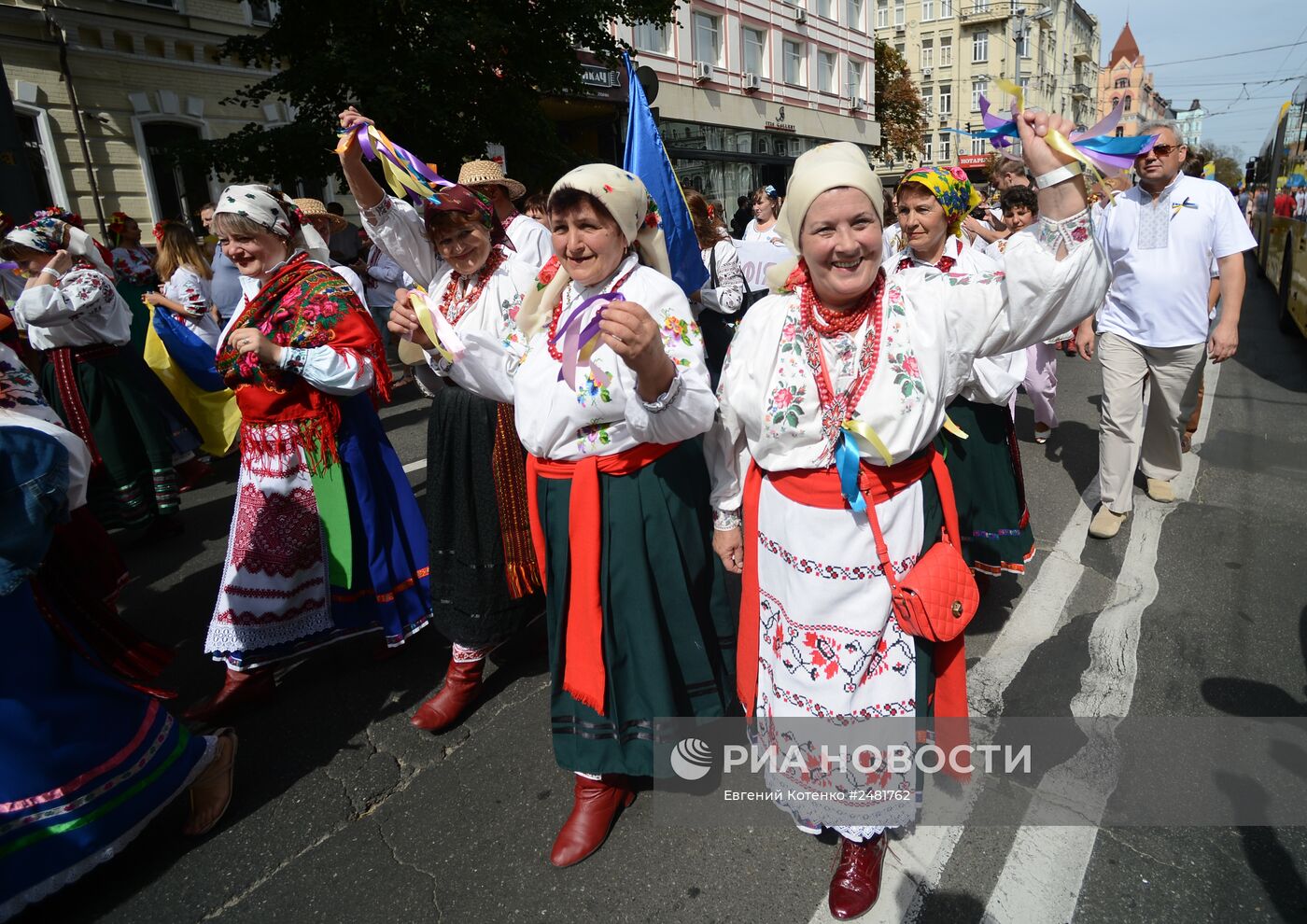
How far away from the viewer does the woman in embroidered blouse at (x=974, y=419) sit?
3129 millimetres

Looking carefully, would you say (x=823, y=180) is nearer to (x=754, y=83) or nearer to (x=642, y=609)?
(x=642, y=609)

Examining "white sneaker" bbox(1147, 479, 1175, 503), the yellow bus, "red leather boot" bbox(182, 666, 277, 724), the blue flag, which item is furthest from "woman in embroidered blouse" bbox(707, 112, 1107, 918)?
the yellow bus

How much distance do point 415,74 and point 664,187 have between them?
6622mm

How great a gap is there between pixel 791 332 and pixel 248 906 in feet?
7.09

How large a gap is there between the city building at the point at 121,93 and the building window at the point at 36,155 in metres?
0.01

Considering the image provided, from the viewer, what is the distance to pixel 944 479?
2.04 m

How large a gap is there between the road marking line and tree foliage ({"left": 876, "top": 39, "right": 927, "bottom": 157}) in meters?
38.0

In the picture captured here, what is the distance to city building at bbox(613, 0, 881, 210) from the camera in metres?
23.0

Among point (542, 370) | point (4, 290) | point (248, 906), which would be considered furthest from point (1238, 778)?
point (4, 290)

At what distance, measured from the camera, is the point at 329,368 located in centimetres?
279

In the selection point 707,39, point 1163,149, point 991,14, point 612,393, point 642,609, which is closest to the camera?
point 612,393

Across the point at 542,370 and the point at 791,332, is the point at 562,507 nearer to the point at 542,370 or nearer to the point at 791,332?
the point at 542,370

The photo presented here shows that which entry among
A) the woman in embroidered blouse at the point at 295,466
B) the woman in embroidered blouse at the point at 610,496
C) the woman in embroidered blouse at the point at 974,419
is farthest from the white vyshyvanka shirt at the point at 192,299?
the woman in embroidered blouse at the point at 974,419

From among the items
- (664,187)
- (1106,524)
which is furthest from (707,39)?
(664,187)
